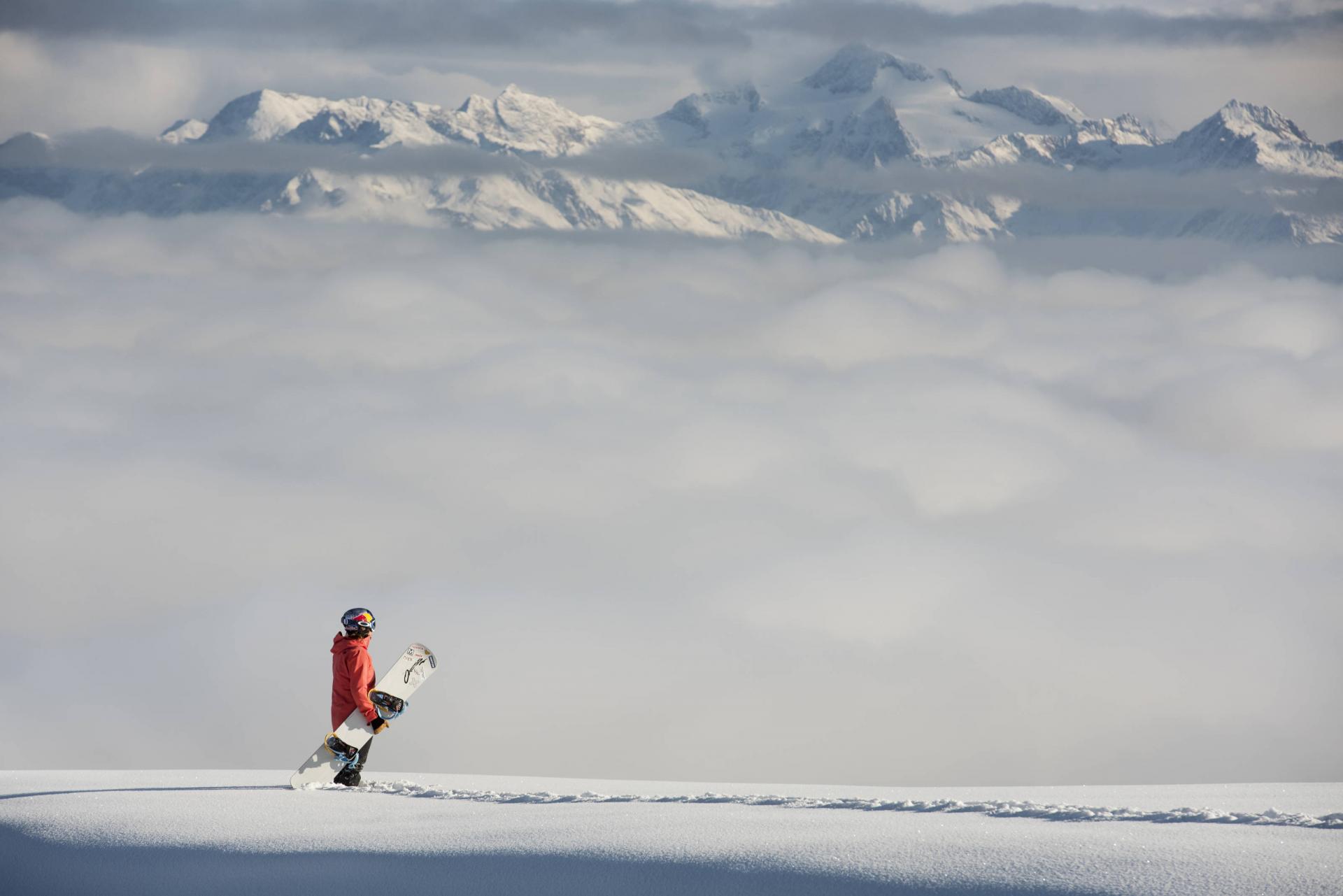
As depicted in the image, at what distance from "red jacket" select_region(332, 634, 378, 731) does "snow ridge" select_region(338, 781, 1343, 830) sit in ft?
2.94

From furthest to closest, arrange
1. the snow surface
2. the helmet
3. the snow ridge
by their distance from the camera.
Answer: the helmet, the snow ridge, the snow surface

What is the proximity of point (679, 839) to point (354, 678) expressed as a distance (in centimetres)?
526

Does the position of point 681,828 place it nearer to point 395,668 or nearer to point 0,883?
point 395,668

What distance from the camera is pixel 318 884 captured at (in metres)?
12.4

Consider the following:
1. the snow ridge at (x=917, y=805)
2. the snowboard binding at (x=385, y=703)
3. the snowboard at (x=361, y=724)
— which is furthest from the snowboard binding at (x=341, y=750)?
the snowboard binding at (x=385, y=703)

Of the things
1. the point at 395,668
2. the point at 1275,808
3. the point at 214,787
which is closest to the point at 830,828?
the point at 1275,808

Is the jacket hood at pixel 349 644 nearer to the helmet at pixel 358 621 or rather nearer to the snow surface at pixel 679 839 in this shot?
the helmet at pixel 358 621

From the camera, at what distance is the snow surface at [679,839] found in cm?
1088

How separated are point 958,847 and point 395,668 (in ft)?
24.1

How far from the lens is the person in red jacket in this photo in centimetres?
1580

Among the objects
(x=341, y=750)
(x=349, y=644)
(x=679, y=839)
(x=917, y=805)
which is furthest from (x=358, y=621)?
(x=917, y=805)

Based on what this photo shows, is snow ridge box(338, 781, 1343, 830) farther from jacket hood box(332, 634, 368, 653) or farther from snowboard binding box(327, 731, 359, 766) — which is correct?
jacket hood box(332, 634, 368, 653)

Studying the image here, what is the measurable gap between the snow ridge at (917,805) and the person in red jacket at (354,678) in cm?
28

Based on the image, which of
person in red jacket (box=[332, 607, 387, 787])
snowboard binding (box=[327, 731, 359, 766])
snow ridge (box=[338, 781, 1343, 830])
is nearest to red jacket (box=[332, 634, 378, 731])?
person in red jacket (box=[332, 607, 387, 787])
